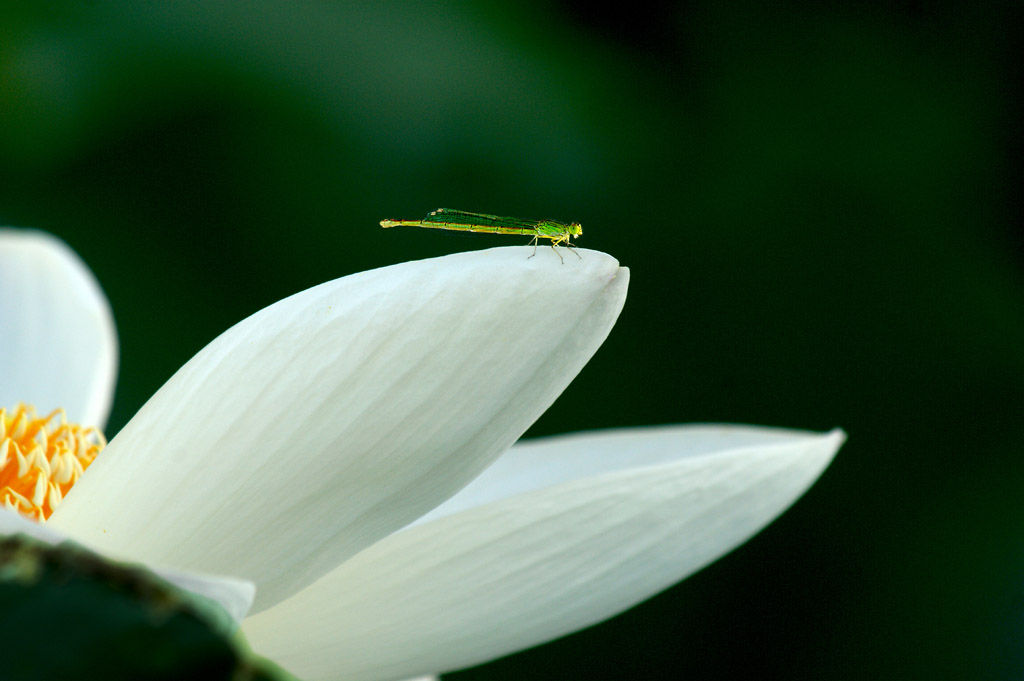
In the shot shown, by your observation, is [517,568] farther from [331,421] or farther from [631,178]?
[631,178]

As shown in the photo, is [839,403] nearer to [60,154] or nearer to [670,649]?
[670,649]

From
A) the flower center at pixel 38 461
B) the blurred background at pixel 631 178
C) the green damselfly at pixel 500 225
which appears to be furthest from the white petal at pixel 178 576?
the blurred background at pixel 631 178

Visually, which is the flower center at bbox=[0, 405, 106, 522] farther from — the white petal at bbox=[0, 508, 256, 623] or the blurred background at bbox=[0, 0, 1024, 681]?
the blurred background at bbox=[0, 0, 1024, 681]

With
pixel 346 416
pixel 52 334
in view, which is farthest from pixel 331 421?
pixel 52 334

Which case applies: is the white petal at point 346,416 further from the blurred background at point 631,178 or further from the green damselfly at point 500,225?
the blurred background at point 631,178

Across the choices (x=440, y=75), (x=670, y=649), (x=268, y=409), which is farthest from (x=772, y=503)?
(x=440, y=75)

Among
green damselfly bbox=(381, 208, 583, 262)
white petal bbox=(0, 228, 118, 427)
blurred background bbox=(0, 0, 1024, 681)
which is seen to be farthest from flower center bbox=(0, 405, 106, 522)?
blurred background bbox=(0, 0, 1024, 681)
